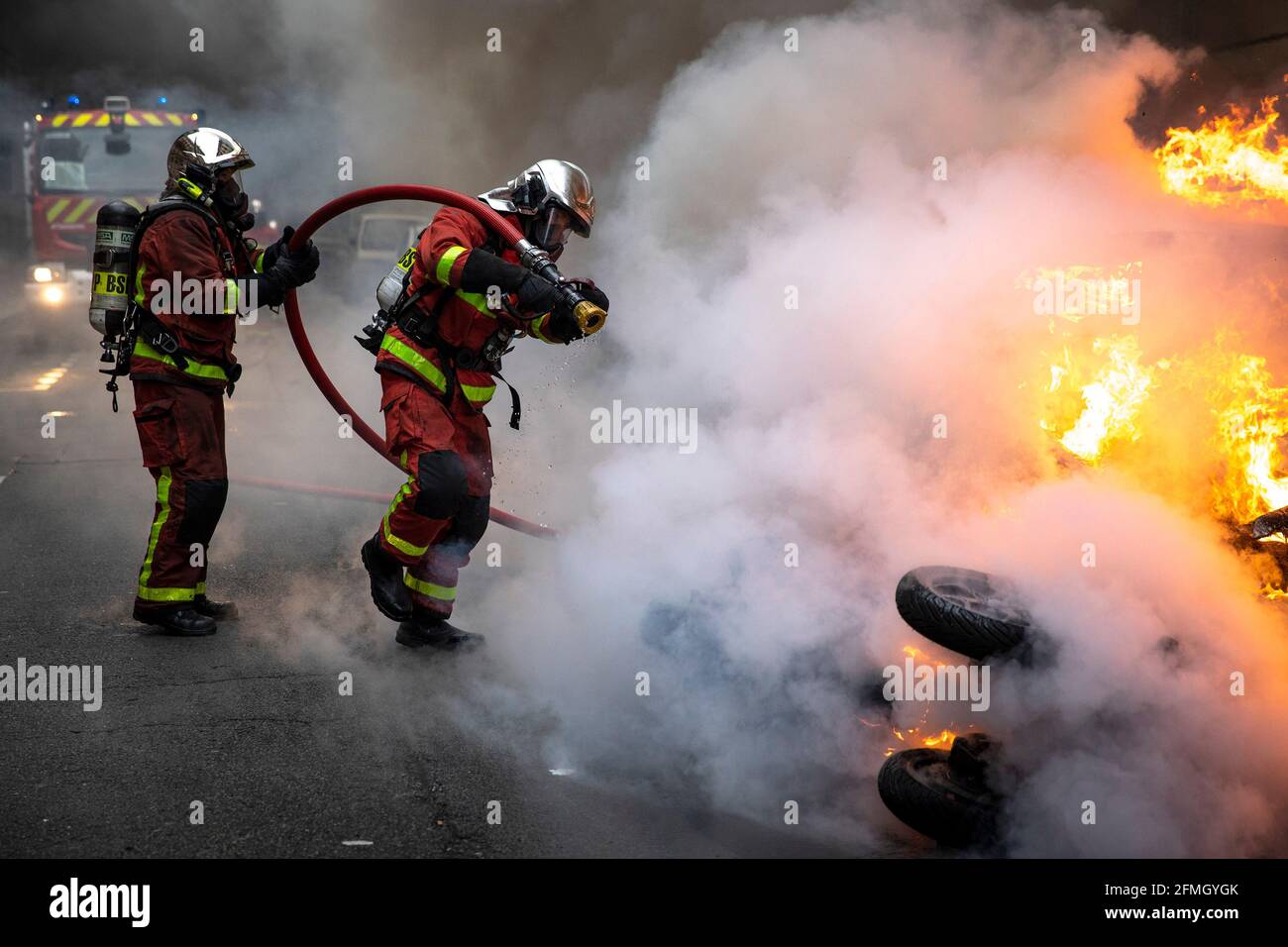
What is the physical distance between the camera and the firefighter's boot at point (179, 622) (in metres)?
4.55

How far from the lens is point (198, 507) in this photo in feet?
14.8

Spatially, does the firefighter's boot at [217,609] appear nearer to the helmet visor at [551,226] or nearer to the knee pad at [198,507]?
the knee pad at [198,507]

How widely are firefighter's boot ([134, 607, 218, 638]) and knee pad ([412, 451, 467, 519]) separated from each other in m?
1.03

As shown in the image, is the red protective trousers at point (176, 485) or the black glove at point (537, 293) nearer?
the black glove at point (537, 293)

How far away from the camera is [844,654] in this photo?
143 inches

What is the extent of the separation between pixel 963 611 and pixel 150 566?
305cm

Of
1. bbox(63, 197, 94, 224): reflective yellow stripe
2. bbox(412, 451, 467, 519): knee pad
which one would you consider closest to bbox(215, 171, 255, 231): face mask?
bbox(412, 451, 467, 519): knee pad

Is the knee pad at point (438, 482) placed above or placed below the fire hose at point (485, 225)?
below

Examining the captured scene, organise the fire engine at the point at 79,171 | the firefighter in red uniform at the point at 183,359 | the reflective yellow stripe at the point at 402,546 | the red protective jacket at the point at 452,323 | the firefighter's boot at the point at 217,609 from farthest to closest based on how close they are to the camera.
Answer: the fire engine at the point at 79,171 → the firefighter's boot at the point at 217,609 → the firefighter in red uniform at the point at 183,359 → the reflective yellow stripe at the point at 402,546 → the red protective jacket at the point at 452,323

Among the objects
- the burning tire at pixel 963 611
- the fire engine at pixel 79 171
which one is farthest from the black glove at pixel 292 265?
the fire engine at pixel 79 171

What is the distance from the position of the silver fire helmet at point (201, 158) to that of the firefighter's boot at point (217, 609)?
165cm
